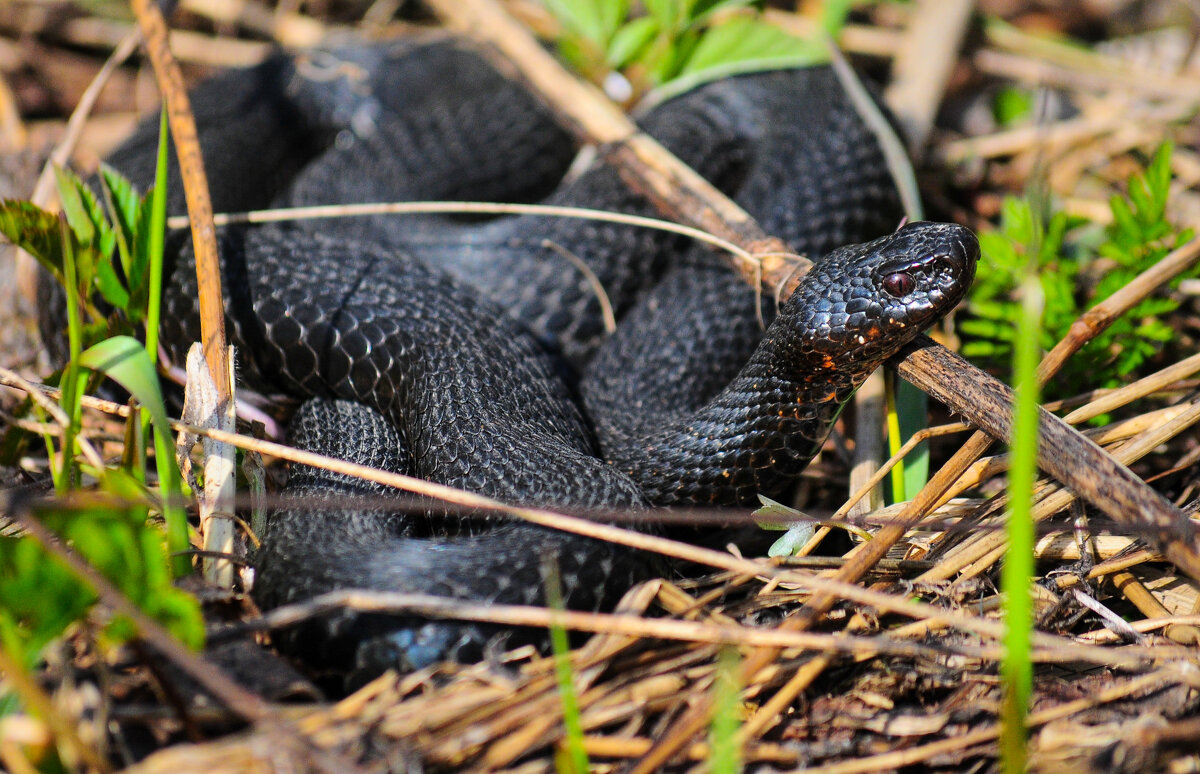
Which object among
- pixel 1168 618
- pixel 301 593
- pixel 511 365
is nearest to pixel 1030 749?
pixel 1168 618

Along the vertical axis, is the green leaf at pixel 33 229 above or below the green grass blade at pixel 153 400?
above

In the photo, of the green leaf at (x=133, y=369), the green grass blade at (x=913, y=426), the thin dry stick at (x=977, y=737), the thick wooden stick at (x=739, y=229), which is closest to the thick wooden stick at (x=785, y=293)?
the thick wooden stick at (x=739, y=229)

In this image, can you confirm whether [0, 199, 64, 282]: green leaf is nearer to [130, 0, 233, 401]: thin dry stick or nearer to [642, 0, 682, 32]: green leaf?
[130, 0, 233, 401]: thin dry stick

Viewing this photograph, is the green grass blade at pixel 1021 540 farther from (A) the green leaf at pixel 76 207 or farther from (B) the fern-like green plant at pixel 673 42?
(B) the fern-like green plant at pixel 673 42

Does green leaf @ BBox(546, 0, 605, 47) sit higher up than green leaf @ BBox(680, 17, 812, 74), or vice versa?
green leaf @ BBox(546, 0, 605, 47)

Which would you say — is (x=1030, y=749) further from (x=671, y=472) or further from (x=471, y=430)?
(x=471, y=430)

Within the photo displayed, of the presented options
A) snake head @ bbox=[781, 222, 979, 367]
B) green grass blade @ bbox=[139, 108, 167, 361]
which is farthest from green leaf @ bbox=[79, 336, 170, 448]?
snake head @ bbox=[781, 222, 979, 367]

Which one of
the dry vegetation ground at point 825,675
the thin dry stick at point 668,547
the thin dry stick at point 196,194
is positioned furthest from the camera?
the thin dry stick at point 196,194

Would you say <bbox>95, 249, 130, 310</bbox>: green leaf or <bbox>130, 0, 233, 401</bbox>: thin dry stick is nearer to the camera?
<bbox>130, 0, 233, 401</bbox>: thin dry stick
